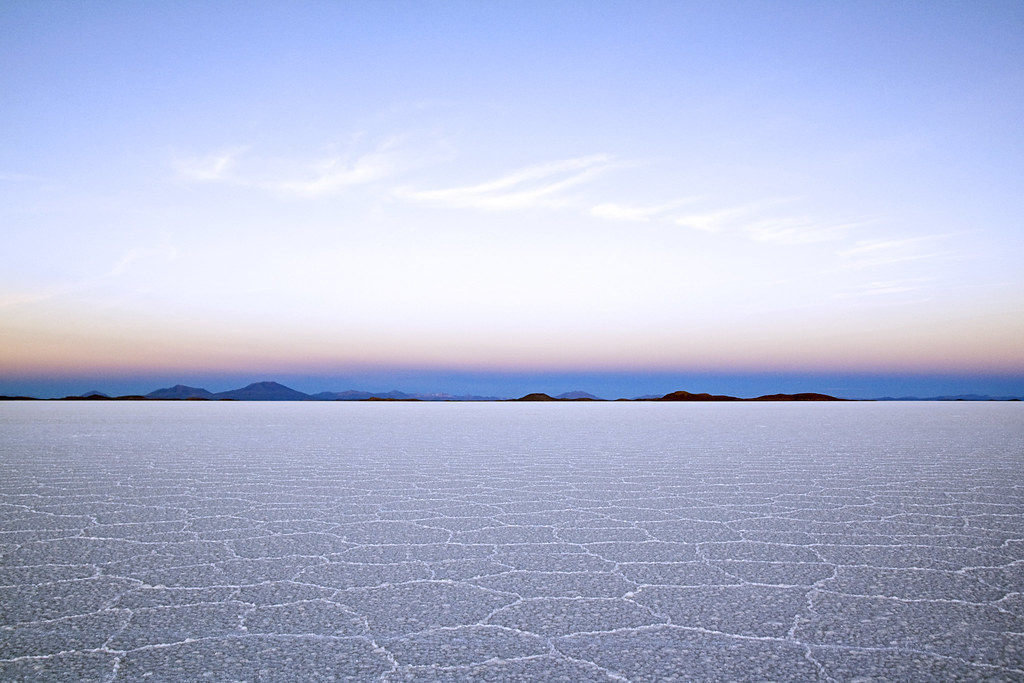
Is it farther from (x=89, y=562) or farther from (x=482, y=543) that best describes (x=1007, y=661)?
(x=89, y=562)

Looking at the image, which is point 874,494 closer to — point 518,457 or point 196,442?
point 518,457

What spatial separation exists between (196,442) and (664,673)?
31.6 feet

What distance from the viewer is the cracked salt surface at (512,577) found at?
187 cm

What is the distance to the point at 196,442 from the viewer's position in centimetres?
994

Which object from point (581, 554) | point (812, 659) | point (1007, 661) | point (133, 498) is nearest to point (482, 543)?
point (581, 554)

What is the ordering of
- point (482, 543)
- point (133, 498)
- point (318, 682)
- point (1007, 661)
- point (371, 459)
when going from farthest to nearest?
point (371, 459)
point (133, 498)
point (482, 543)
point (1007, 661)
point (318, 682)

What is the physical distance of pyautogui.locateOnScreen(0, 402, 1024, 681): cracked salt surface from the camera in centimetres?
187

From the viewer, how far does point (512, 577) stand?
2.68 metres

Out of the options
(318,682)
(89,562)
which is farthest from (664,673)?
(89,562)

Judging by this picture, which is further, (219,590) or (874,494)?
(874,494)

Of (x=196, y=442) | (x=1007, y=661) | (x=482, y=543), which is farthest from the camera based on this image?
(x=196, y=442)

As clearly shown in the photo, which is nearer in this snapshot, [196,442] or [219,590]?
[219,590]

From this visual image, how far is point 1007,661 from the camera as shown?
1849mm

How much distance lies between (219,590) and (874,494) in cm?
437
